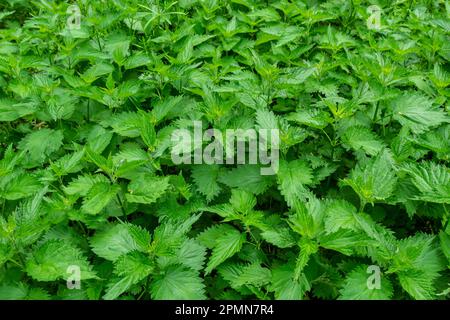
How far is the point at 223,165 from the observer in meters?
2.74

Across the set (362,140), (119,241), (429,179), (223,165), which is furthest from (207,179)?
(429,179)

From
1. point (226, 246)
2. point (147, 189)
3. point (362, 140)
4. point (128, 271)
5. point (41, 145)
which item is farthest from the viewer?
point (41, 145)

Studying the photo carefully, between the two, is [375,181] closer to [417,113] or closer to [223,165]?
[417,113]

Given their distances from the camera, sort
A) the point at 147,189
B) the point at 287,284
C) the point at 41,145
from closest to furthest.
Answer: the point at 287,284, the point at 147,189, the point at 41,145

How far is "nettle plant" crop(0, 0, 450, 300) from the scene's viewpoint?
2.06 metres

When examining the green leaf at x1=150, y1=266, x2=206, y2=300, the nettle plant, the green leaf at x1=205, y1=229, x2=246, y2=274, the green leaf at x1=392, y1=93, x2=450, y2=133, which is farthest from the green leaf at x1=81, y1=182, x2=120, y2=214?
the green leaf at x1=392, y1=93, x2=450, y2=133

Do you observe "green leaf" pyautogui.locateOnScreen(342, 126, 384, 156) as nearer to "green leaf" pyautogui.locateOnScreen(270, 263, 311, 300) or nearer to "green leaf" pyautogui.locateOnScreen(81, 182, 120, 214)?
"green leaf" pyautogui.locateOnScreen(270, 263, 311, 300)

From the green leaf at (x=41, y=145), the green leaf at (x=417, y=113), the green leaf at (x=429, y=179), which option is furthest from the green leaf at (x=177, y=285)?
the green leaf at (x=417, y=113)

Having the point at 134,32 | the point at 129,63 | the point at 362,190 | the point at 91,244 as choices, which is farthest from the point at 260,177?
the point at 134,32

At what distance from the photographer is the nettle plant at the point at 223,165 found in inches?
81.2

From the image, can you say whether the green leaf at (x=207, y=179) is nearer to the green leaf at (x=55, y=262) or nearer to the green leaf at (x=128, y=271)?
the green leaf at (x=128, y=271)

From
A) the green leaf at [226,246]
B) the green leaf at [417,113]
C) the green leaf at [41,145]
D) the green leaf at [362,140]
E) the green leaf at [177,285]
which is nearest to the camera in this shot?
the green leaf at [177,285]

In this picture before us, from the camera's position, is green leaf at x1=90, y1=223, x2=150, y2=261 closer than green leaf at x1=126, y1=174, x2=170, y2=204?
Yes
